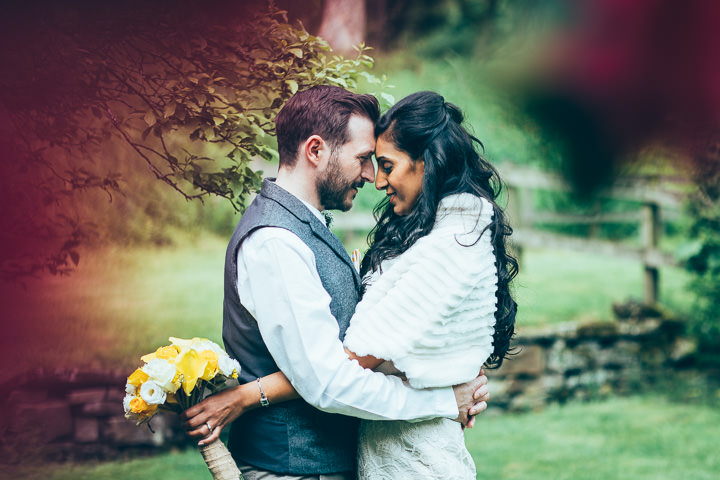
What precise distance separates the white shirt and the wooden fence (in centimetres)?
389

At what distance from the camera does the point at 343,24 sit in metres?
4.38

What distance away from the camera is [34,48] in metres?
2.30

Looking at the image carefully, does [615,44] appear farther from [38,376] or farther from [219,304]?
[219,304]

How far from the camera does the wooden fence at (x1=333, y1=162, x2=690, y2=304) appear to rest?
5.98 meters

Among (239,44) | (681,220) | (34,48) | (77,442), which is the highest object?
(681,220)

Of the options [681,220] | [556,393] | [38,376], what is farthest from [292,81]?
[681,220]

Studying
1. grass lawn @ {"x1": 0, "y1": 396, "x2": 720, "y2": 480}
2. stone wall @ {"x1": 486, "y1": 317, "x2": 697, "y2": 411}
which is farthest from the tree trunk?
grass lawn @ {"x1": 0, "y1": 396, "x2": 720, "y2": 480}

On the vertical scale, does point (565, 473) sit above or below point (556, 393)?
below

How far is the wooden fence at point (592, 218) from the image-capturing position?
19.6 ft

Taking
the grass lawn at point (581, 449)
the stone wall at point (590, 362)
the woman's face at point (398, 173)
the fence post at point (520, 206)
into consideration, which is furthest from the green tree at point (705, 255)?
the woman's face at point (398, 173)

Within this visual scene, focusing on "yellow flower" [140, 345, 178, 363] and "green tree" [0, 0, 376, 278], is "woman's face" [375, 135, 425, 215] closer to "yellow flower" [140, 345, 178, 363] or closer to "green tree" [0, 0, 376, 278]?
"green tree" [0, 0, 376, 278]

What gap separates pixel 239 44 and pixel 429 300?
3.67 feet

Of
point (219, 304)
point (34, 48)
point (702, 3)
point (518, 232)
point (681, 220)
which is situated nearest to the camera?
point (702, 3)

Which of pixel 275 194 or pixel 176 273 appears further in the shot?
pixel 176 273
